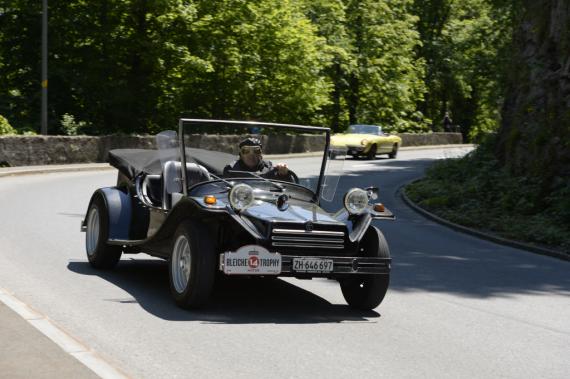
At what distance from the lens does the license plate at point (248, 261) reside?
27.6 ft

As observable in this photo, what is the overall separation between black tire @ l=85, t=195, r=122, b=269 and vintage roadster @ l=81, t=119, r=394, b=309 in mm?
12

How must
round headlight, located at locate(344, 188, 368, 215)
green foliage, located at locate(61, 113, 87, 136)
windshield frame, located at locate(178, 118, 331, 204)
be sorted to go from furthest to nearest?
1. green foliage, located at locate(61, 113, 87, 136)
2. windshield frame, located at locate(178, 118, 331, 204)
3. round headlight, located at locate(344, 188, 368, 215)

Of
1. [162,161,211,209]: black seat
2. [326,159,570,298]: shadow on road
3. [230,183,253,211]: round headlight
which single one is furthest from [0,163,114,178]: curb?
[230,183,253,211]: round headlight

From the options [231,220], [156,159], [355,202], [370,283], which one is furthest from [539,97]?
[231,220]

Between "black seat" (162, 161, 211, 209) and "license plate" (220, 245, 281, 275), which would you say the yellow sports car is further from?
"license plate" (220, 245, 281, 275)

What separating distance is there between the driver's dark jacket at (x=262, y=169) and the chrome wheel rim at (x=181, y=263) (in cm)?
107

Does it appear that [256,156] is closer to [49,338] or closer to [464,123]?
[49,338]

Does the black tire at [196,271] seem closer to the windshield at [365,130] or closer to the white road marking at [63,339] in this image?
the white road marking at [63,339]

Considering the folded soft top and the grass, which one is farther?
the grass

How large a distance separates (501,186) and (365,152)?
20750 mm

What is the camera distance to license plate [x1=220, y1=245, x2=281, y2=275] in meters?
8.41

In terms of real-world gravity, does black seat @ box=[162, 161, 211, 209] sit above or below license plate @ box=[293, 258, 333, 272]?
above

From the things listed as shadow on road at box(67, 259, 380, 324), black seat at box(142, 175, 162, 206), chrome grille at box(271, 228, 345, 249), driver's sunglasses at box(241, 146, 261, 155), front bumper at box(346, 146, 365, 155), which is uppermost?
driver's sunglasses at box(241, 146, 261, 155)

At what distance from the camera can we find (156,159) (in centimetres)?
1098
